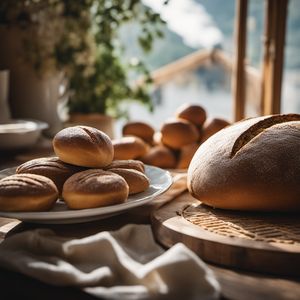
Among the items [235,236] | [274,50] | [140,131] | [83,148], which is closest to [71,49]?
[140,131]

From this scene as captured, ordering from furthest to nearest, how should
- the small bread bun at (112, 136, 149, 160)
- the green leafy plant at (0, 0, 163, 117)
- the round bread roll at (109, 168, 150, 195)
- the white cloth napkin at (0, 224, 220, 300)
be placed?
1. the green leafy plant at (0, 0, 163, 117)
2. the small bread bun at (112, 136, 149, 160)
3. the round bread roll at (109, 168, 150, 195)
4. the white cloth napkin at (0, 224, 220, 300)

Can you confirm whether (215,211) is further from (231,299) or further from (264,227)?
(231,299)

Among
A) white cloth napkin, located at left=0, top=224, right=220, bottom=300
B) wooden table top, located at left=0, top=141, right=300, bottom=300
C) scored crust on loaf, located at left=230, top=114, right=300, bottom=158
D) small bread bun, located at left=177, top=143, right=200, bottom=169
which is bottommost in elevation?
wooden table top, located at left=0, top=141, right=300, bottom=300

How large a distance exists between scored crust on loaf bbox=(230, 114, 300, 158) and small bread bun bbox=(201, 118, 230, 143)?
0.35 m

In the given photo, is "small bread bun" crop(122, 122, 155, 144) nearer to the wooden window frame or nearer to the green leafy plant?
the green leafy plant

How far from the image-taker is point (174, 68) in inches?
102

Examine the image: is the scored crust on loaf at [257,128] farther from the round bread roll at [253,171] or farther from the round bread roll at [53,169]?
the round bread roll at [53,169]

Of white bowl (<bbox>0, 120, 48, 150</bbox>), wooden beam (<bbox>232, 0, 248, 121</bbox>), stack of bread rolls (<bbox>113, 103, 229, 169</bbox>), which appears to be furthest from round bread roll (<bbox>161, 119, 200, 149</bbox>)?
wooden beam (<bbox>232, 0, 248, 121</bbox>)

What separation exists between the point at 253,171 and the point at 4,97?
1.11 metres

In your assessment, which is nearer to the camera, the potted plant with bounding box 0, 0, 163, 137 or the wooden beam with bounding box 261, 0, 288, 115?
the potted plant with bounding box 0, 0, 163, 137

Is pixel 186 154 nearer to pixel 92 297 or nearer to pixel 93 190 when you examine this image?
pixel 93 190

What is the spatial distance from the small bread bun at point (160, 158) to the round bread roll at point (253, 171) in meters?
0.37

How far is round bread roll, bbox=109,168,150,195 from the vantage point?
92 cm

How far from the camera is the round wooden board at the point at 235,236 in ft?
2.40
